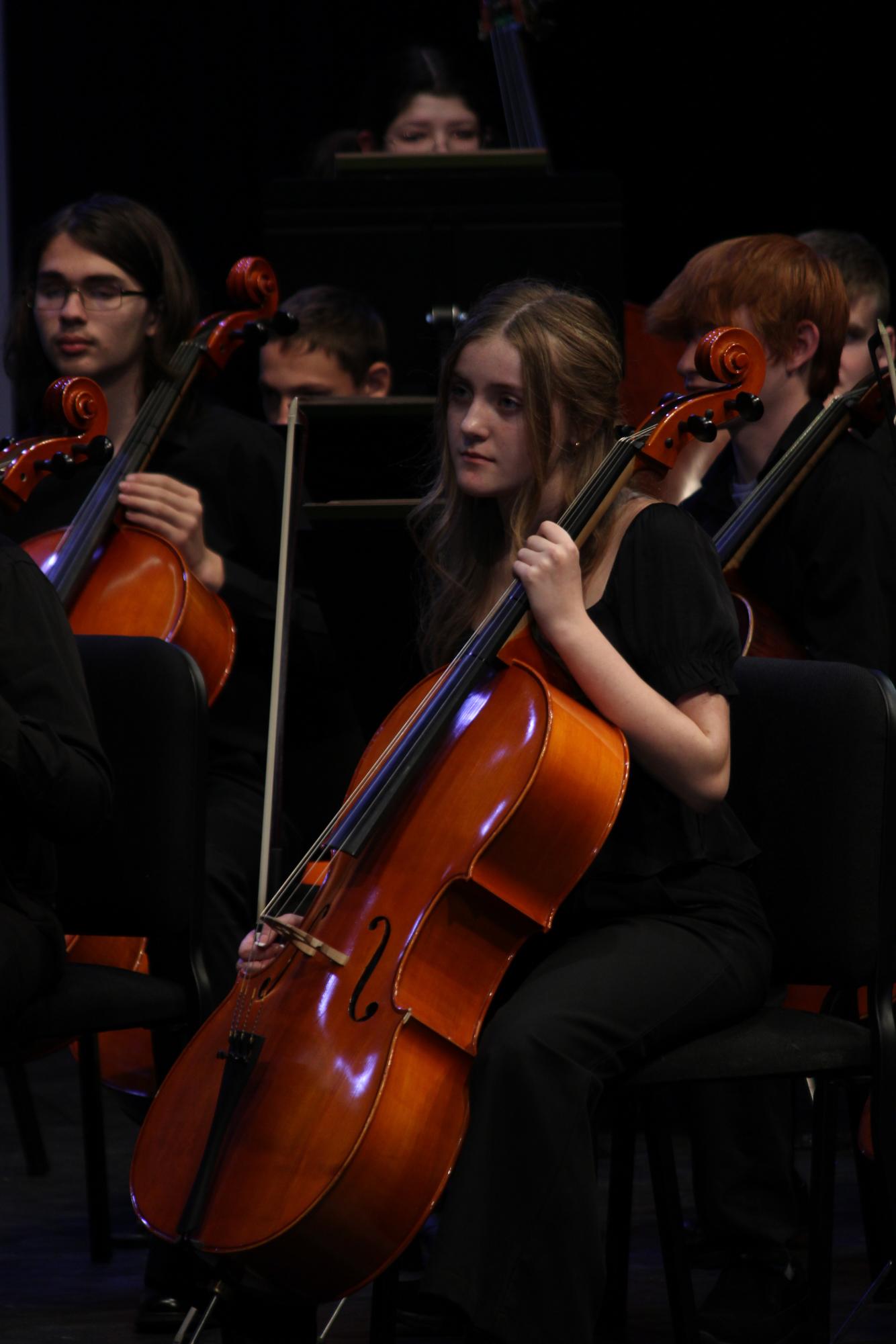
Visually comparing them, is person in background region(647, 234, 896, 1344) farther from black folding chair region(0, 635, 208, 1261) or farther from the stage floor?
black folding chair region(0, 635, 208, 1261)

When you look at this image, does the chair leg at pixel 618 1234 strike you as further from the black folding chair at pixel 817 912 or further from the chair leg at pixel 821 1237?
the chair leg at pixel 821 1237

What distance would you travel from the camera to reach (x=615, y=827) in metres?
1.79

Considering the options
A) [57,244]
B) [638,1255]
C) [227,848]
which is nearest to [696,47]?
[57,244]

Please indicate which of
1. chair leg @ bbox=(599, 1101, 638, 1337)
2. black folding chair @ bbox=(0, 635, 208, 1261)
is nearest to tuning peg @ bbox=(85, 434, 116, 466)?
black folding chair @ bbox=(0, 635, 208, 1261)

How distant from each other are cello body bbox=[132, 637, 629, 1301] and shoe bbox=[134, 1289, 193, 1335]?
16.6 inches

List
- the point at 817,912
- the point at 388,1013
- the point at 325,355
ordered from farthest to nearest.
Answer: the point at 325,355, the point at 817,912, the point at 388,1013

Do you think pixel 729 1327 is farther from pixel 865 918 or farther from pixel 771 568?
pixel 771 568

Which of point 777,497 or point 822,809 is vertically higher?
point 777,497

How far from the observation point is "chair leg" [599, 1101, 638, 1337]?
6.56 feet

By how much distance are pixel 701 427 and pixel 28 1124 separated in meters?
1.45

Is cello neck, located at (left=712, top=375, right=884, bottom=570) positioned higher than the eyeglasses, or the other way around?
the eyeglasses

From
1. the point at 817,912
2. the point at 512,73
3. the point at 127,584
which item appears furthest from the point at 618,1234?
the point at 512,73

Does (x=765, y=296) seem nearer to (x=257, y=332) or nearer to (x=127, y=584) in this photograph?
(x=257, y=332)

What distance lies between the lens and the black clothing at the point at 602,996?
152 centimetres
